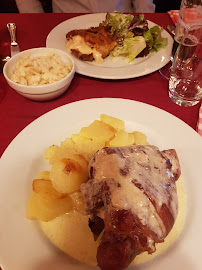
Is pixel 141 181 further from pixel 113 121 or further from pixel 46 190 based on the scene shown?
pixel 113 121

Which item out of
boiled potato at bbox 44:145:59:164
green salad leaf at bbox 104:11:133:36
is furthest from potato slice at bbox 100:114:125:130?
green salad leaf at bbox 104:11:133:36

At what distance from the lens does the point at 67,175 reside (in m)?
1.39

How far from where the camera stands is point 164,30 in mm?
2699

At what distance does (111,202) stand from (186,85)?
1.43m

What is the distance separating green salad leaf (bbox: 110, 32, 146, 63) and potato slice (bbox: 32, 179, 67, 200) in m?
1.52

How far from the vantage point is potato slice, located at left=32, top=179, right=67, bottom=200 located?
1359 mm

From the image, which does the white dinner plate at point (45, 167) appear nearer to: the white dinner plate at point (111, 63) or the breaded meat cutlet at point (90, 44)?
the white dinner plate at point (111, 63)

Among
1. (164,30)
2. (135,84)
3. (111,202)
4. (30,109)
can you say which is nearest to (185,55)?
(135,84)

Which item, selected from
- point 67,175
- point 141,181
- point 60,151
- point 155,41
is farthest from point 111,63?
point 141,181

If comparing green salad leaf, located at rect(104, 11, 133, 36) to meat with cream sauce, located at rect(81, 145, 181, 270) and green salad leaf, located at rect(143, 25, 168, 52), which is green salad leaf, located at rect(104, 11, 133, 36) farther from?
meat with cream sauce, located at rect(81, 145, 181, 270)

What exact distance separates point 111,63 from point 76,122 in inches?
34.9

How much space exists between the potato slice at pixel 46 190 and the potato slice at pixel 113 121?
0.58 m

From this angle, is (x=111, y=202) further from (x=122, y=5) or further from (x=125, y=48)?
(x=122, y=5)

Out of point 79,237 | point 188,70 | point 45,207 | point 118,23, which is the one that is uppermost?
point 118,23
